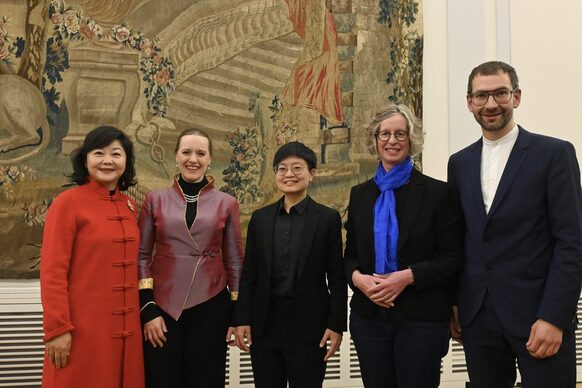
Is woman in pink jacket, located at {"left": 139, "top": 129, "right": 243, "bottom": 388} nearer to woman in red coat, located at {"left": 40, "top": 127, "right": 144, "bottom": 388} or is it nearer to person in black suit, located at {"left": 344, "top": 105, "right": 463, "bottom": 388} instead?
woman in red coat, located at {"left": 40, "top": 127, "right": 144, "bottom": 388}

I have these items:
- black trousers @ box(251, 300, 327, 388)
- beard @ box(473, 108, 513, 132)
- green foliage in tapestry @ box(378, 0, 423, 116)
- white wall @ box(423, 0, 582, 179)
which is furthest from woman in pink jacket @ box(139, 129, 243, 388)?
white wall @ box(423, 0, 582, 179)

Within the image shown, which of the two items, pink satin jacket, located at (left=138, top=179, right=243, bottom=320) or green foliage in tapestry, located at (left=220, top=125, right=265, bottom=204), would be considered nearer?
pink satin jacket, located at (left=138, top=179, right=243, bottom=320)

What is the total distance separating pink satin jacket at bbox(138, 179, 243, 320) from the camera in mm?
2342

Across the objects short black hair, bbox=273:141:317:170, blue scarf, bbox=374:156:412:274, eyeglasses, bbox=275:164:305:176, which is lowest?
blue scarf, bbox=374:156:412:274

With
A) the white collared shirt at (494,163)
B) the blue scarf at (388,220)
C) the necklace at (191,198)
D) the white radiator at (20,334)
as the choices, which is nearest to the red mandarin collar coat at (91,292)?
the necklace at (191,198)

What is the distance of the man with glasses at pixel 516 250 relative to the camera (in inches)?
73.0

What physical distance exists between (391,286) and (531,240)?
0.53m

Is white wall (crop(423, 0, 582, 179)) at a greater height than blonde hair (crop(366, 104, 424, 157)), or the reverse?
white wall (crop(423, 0, 582, 179))

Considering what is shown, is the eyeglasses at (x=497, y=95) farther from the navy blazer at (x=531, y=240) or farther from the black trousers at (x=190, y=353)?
the black trousers at (x=190, y=353)

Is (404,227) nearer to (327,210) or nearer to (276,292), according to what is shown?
(327,210)

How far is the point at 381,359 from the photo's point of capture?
6.88 feet

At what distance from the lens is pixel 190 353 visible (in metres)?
2.32

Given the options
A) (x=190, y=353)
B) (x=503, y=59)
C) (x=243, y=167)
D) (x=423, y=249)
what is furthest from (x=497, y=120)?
(x=503, y=59)

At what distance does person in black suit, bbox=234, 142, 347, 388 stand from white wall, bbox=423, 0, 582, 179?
194cm
